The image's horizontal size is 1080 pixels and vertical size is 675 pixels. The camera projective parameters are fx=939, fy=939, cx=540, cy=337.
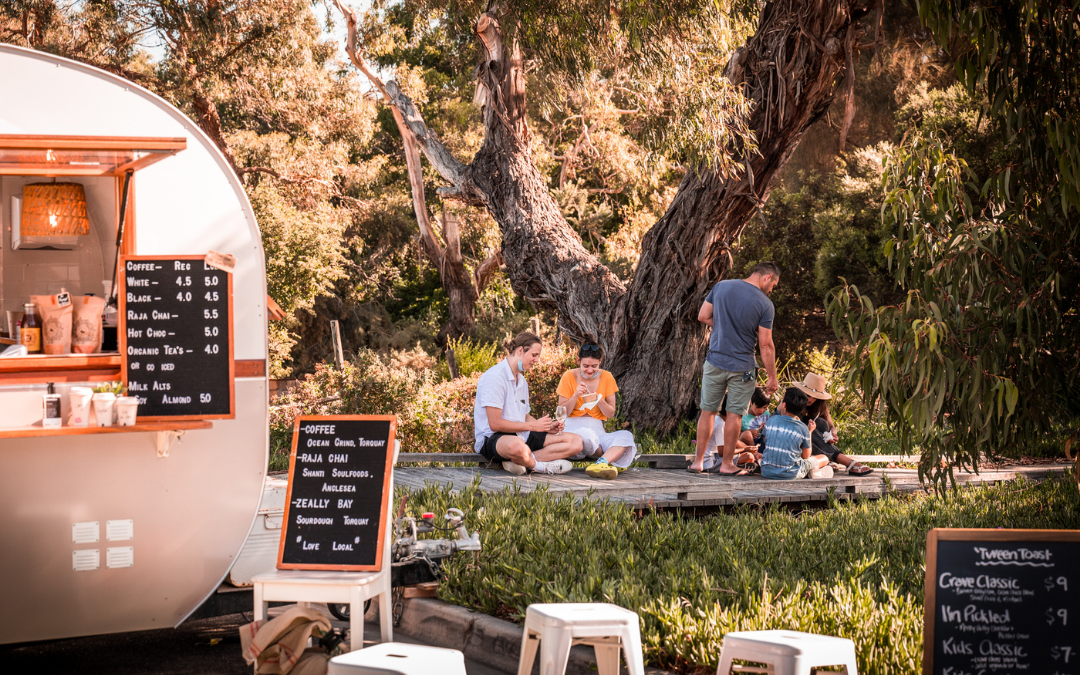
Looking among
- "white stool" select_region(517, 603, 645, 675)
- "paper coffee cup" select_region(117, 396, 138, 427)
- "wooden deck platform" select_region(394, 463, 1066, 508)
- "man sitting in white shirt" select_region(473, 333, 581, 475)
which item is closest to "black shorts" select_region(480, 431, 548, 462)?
"man sitting in white shirt" select_region(473, 333, 581, 475)

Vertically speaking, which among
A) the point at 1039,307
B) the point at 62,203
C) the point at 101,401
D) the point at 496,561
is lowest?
the point at 496,561

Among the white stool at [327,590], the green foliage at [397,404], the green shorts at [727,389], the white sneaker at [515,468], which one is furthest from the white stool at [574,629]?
the green foliage at [397,404]

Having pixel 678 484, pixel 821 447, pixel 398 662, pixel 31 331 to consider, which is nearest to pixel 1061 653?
pixel 398 662

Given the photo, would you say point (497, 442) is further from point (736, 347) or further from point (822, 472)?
point (822, 472)

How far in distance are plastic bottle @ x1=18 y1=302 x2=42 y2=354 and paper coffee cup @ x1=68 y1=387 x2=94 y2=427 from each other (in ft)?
1.55

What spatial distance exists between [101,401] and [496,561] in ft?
7.63

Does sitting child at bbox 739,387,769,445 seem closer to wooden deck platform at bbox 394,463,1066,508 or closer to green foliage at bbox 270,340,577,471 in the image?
wooden deck platform at bbox 394,463,1066,508

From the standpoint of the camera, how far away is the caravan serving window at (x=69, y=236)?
458cm

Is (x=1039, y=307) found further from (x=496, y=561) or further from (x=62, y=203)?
(x=62, y=203)

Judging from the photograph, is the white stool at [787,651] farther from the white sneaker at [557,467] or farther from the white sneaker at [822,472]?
the white sneaker at [822,472]

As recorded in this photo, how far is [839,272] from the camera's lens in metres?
18.8

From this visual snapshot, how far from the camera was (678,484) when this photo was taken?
26.6ft

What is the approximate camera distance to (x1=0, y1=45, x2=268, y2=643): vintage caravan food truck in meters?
4.57

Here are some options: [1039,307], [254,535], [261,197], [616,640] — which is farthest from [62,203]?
[261,197]
